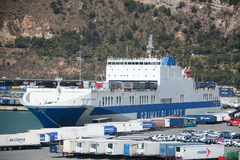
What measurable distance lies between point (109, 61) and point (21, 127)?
17.0 metres

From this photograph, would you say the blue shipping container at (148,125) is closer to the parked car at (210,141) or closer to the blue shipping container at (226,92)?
the parked car at (210,141)

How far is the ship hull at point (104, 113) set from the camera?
72.5 meters

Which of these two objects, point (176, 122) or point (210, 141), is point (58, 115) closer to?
point (210, 141)

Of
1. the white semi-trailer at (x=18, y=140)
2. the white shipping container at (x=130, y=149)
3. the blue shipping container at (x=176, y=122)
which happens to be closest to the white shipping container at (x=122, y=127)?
the blue shipping container at (x=176, y=122)

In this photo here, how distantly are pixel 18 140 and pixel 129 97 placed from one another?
25.3 meters

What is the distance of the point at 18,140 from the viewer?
61438 mm

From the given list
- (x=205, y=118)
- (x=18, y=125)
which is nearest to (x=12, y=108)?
(x=18, y=125)

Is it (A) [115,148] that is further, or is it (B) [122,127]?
(B) [122,127]

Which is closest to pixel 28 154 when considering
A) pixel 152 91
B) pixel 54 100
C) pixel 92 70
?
pixel 54 100

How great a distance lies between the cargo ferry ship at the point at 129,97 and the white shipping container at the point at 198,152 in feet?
70.5

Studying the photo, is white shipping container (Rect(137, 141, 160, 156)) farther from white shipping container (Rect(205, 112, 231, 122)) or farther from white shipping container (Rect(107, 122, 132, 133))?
white shipping container (Rect(205, 112, 231, 122))

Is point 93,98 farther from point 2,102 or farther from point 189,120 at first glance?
point 2,102

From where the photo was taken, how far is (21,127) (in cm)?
9219

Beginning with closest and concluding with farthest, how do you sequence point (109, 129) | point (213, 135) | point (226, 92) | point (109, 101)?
point (109, 129) → point (213, 135) → point (109, 101) → point (226, 92)
